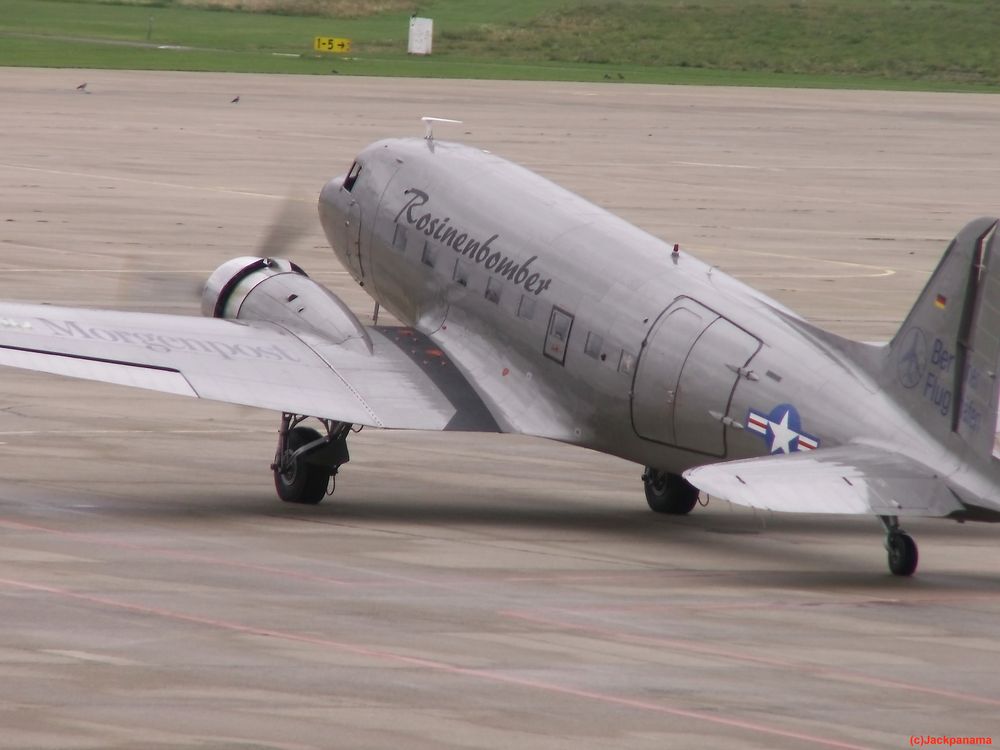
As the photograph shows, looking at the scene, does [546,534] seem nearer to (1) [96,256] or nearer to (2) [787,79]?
(1) [96,256]

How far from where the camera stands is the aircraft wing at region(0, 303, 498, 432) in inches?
884

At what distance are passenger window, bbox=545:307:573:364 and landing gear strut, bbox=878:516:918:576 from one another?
14.8 ft

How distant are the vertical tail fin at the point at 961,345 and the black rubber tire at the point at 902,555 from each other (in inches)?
51.6

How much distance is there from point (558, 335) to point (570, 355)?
38cm

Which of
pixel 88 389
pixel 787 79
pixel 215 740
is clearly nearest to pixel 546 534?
pixel 215 740

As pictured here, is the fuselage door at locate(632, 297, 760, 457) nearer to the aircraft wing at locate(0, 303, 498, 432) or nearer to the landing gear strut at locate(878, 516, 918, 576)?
the landing gear strut at locate(878, 516, 918, 576)

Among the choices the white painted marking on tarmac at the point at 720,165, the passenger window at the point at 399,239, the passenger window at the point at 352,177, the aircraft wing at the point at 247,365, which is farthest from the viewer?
the white painted marking on tarmac at the point at 720,165

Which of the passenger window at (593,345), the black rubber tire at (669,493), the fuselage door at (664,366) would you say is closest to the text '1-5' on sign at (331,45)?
the black rubber tire at (669,493)

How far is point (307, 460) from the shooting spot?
23.8 meters

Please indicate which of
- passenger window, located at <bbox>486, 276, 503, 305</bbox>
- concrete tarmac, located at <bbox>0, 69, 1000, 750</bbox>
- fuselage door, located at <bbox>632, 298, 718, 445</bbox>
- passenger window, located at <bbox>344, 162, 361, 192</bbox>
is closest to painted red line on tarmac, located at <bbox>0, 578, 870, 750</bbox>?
concrete tarmac, located at <bbox>0, 69, 1000, 750</bbox>

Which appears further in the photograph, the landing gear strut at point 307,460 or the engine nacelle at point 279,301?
the engine nacelle at point 279,301

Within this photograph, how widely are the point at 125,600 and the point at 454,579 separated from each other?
133 inches

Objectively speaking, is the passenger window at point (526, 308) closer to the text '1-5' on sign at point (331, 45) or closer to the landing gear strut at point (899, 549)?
the landing gear strut at point (899, 549)

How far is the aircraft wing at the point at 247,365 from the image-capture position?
22453 mm
